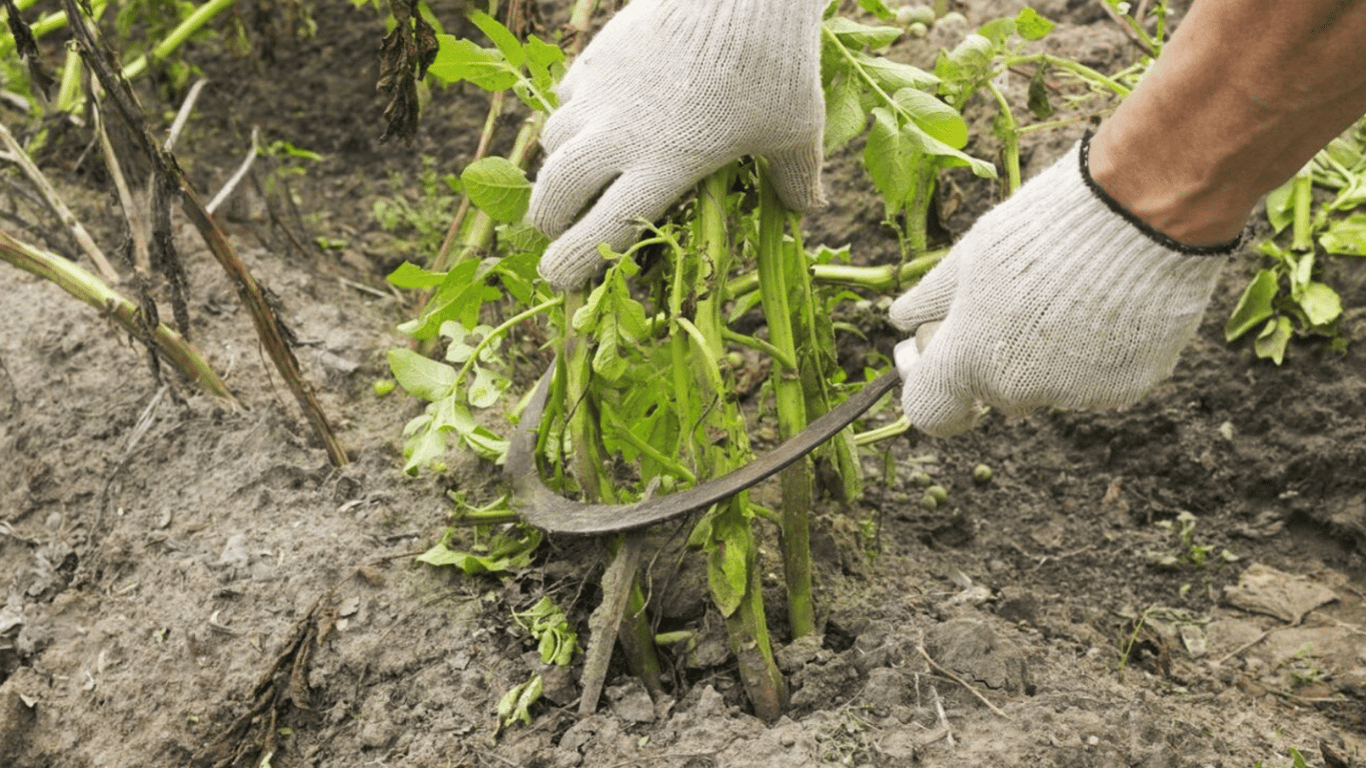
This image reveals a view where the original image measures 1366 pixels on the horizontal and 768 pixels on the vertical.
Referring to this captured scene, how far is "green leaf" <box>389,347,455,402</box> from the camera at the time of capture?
1518 millimetres

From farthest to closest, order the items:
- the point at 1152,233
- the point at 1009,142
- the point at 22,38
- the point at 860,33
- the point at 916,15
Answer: the point at 916,15 → the point at 1009,142 → the point at 22,38 → the point at 860,33 → the point at 1152,233

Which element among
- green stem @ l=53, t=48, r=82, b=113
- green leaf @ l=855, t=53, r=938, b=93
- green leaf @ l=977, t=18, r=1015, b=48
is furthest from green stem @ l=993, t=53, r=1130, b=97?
green stem @ l=53, t=48, r=82, b=113

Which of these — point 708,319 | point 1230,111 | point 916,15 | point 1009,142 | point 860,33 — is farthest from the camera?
point 916,15

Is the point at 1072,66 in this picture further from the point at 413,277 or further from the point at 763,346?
the point at 413,277

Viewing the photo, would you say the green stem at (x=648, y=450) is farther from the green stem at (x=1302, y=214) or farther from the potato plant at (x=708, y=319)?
the green stem at (x=1302, y=214)

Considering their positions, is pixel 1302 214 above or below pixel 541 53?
below

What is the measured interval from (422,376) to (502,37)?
468 mm

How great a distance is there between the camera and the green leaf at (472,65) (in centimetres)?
140

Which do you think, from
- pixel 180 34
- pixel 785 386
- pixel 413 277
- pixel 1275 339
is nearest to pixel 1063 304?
pixel 785 386

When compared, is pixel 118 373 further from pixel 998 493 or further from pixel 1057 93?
pixel 1057 93

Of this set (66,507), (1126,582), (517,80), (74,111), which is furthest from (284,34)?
(1126,582)

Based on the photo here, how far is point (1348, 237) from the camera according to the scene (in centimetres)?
201

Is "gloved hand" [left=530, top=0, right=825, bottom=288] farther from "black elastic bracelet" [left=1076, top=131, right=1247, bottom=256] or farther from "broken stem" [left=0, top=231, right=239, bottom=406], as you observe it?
"broken stem" [left=0, top=231, right=239, bottom=406]

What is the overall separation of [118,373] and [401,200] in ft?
2.62
